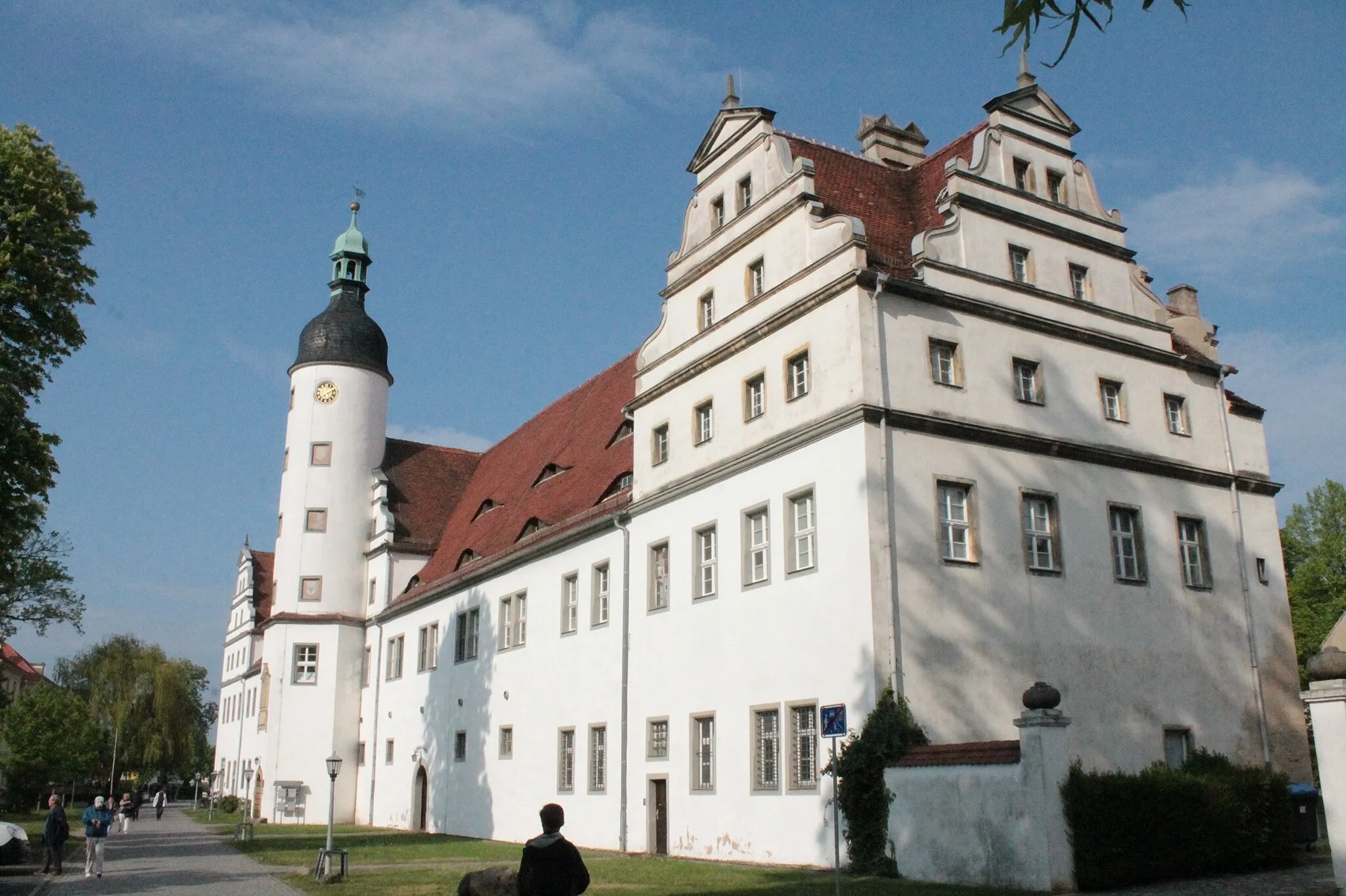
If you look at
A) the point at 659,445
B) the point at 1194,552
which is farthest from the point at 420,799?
the point at 1194,552

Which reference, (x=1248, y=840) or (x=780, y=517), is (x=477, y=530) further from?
(x=1248, y=840)

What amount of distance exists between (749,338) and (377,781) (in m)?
24.6

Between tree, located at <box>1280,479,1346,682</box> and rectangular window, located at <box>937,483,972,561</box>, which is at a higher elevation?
tree, located at <box>1280,479,1346,682</box>

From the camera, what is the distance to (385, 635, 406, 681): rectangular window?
39322 millimetres

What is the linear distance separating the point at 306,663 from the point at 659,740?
22355 mm

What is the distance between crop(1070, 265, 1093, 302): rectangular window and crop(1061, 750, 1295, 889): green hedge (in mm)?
A: 9266

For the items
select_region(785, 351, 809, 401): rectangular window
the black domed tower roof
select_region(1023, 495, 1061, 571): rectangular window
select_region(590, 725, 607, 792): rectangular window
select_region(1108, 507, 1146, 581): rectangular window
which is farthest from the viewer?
the black domed tower roof

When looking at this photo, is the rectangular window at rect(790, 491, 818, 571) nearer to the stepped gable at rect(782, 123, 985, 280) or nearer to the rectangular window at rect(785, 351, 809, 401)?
the rectangular window at rect(785, 351, 809, 401)

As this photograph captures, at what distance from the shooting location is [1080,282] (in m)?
23.5

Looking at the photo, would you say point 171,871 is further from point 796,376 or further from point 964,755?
point 964,755

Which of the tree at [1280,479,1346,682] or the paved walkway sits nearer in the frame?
the paved walkway

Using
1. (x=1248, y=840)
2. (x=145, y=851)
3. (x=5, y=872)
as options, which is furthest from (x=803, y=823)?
(x=145, y=851)

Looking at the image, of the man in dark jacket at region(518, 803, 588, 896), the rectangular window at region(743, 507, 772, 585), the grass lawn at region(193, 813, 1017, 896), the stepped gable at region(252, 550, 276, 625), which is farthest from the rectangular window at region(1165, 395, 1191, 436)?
the stepped gable at region(252, 550, 276, 625)

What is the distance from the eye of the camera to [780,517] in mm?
20766
